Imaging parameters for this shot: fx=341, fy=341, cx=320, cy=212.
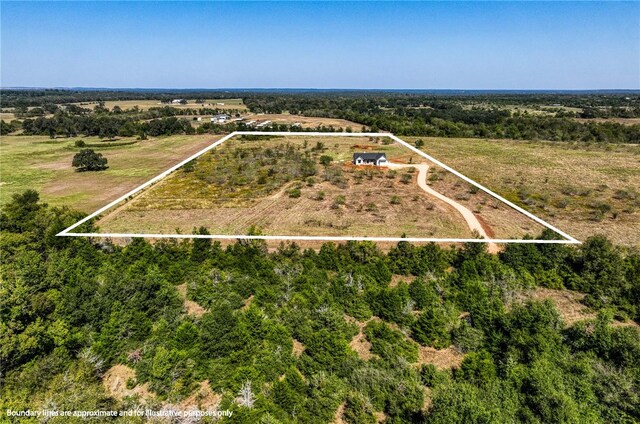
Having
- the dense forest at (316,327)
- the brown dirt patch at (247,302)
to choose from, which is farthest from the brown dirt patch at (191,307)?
the brown dirt patch at (247,302)

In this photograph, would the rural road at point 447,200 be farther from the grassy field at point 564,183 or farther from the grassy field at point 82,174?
the grassy field at point 82,174

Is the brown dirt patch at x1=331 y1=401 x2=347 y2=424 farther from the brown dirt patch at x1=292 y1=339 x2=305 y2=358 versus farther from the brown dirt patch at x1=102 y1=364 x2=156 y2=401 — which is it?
the brown dirt patch at x1=102 y1=364 x2=156 y2=401

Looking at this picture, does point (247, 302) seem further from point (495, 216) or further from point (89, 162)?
point (495, 216)

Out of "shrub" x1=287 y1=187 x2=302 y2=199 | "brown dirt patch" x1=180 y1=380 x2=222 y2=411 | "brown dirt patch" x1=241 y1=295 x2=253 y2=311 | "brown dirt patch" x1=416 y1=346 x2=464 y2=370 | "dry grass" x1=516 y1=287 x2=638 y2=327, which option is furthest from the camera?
"brown dirt patch" x1=241 y1=295 x2=253 y2=311

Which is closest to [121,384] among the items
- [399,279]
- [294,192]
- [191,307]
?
[191,307]

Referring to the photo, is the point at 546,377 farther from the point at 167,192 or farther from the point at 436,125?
the point at 436,125

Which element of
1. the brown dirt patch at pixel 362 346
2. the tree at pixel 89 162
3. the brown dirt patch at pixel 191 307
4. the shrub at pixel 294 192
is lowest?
the brown dirt patch at pixel 362 346

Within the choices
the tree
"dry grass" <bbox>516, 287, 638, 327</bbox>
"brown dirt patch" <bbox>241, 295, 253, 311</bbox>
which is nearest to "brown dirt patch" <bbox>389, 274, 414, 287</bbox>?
"dry grass" <bbox>516, 287, 638, 327</bbox>

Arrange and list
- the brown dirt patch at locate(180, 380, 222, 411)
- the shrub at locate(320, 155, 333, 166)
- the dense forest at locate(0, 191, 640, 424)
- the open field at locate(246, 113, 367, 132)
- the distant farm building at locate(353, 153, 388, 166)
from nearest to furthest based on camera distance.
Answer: the dense forest at locate(0, 191, 640, 424) → the brown dirt patch at locate(180, 380, 222, 411) → the distant farm building at locate(353, 153, 388, 166) → the shrub at locate(320, 155, 333, 166) → the open field at locate(246, 113, 367, 132)
